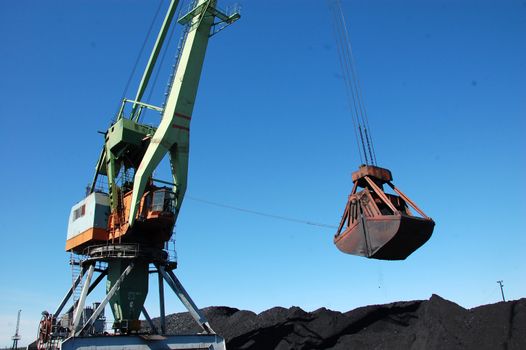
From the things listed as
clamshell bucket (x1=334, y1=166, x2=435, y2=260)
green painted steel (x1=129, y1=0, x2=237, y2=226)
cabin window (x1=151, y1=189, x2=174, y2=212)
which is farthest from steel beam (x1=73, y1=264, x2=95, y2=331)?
clamshell bucket (x1=334, y1=166, x2=435, y2=260)

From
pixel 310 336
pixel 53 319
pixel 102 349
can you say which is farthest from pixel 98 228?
pixel 310 336

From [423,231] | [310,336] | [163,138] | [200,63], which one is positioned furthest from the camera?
[310,336]

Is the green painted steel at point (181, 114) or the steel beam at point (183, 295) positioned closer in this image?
the green painted steel at point (181, 114)

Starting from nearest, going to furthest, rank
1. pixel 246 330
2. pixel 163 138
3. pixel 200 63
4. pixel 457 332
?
pixel 457 332 → pixel 163 138 → pixel 200 63 → pixel 246 330

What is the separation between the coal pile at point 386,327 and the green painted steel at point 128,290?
22.9ft

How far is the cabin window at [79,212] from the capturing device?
20911 millimetres

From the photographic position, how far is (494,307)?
59.3ft

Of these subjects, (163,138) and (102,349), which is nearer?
(102,349)

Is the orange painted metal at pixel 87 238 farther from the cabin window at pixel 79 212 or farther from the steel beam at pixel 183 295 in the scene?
the steel beam at pixel 183 295

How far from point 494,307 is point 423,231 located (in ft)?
33.0

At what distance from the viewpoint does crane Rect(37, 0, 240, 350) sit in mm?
18359

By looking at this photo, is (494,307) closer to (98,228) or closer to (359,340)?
(359,340)

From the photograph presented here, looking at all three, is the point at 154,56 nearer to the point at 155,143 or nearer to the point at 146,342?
the point at 155,143

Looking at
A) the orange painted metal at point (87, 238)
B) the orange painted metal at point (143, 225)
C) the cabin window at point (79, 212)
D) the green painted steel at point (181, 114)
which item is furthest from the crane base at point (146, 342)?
the cabin window at point (79, 212)
